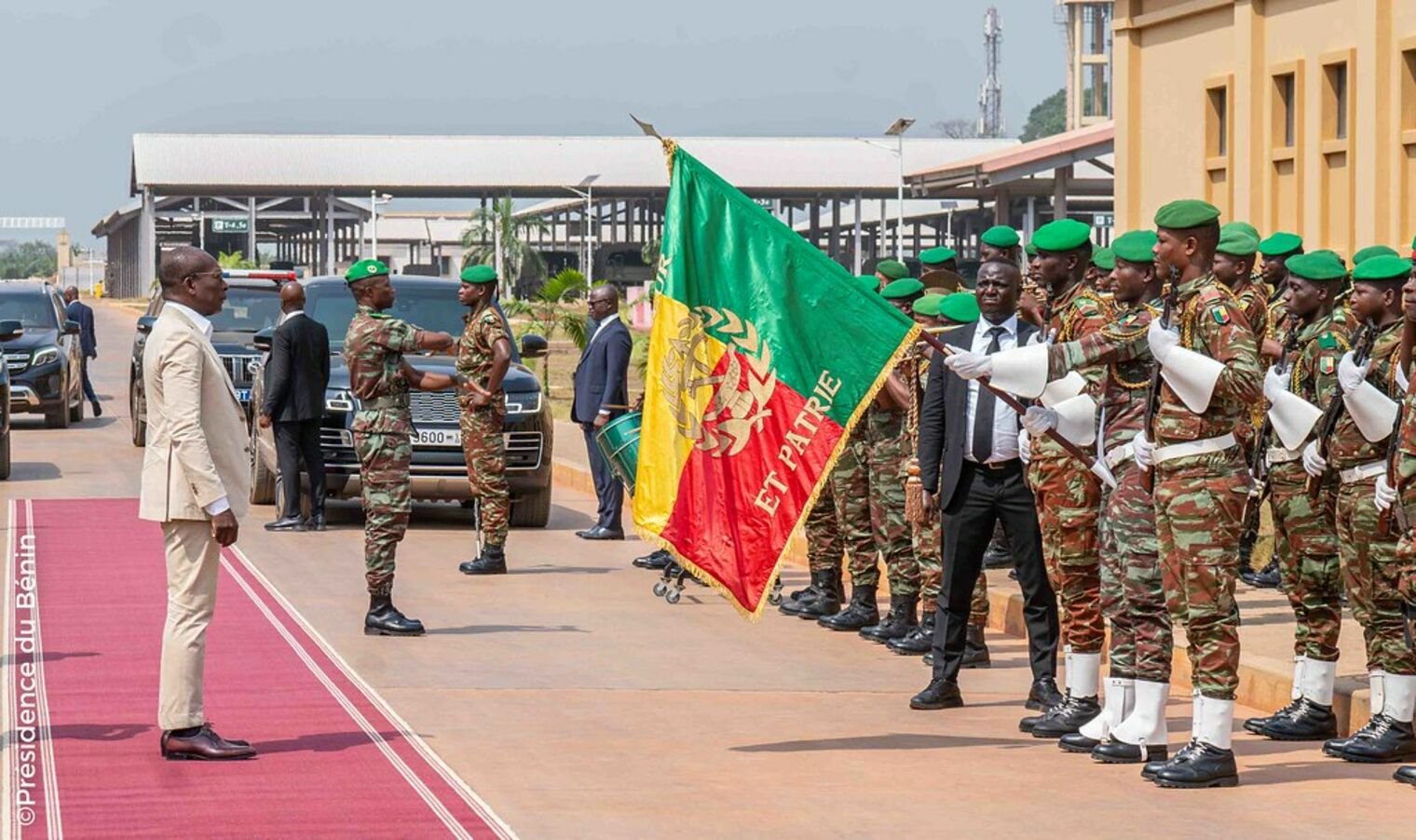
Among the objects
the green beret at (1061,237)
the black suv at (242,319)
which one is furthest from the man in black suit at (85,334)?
the green beret at (1061,237)

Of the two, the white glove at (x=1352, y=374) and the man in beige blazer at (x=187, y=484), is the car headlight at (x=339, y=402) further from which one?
the white glove at (x=1352, y=374)

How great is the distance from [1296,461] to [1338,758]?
1443mm

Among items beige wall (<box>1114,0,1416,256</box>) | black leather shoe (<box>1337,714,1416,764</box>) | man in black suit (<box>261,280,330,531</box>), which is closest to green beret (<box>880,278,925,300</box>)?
black leather shoe (<box>1337,714,1416,764</box>)

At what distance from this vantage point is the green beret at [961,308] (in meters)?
10.9

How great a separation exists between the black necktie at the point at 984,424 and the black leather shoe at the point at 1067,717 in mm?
1205

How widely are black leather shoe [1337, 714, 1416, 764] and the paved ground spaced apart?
0.28 feet

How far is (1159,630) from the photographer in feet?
29.7

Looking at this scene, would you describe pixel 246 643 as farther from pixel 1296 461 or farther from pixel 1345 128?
pixel 1345 128

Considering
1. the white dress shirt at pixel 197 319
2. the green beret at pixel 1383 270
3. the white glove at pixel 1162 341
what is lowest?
the white glove at pixel 1162 341

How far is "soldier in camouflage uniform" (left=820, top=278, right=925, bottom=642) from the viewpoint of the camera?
12.5 metres

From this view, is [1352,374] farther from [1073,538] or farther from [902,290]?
[902,290]

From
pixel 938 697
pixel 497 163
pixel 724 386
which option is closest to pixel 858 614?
pixel 938 697

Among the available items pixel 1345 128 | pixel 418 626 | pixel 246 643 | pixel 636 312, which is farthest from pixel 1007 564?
pixel 636 312

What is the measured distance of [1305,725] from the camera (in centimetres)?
973
